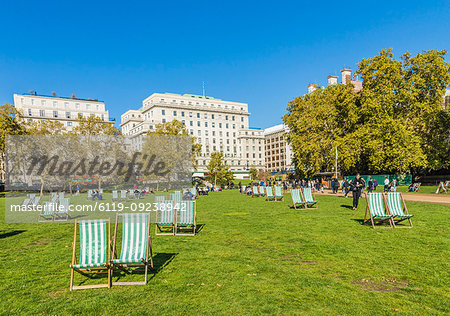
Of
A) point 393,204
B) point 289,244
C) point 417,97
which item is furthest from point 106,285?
point 417,97

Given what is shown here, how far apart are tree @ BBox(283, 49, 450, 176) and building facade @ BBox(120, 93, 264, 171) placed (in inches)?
2466

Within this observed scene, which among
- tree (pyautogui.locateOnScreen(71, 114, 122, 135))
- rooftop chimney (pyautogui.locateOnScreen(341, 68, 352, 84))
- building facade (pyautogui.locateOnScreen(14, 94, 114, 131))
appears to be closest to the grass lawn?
tree (pyautogui.locateOnScreen(71, 114, 122, 135))

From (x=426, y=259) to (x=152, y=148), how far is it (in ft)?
146

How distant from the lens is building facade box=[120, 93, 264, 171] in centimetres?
9681

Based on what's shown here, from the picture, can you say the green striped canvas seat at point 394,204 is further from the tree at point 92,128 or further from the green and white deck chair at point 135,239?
the tree at point 92,128

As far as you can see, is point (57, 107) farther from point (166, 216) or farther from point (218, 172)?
point (166, 216)

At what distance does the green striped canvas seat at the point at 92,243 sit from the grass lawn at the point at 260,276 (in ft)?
1.98

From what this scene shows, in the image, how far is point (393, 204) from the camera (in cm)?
1089

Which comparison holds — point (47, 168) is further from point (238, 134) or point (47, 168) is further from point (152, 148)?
point (238, 134)

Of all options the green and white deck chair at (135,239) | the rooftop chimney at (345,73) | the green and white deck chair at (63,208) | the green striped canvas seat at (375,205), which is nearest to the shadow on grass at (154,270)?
the green and white deck chair at (135,239)

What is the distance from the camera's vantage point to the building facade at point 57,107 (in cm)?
7706

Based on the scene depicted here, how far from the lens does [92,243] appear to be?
6039 mm

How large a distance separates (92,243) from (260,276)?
3.31 metres

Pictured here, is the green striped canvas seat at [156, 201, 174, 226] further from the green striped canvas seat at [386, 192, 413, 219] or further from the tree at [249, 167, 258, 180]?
the tree at [249, 167, 258, 180]
